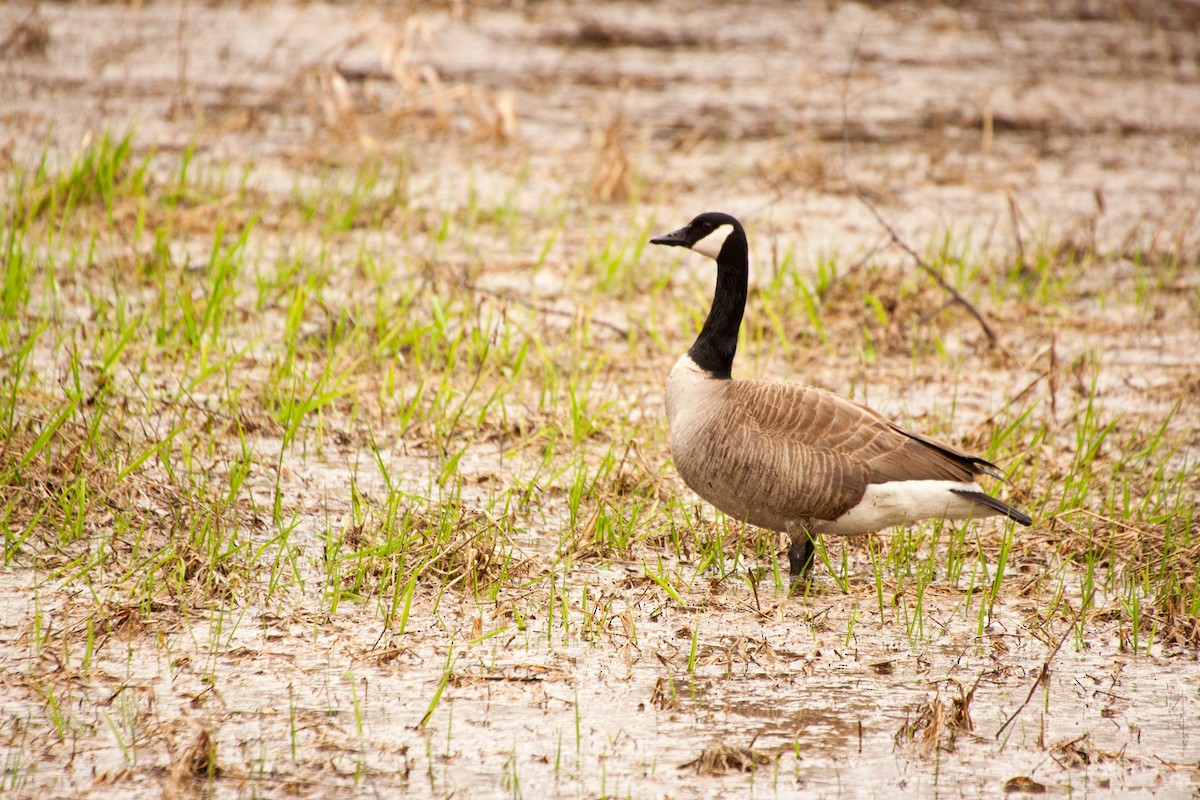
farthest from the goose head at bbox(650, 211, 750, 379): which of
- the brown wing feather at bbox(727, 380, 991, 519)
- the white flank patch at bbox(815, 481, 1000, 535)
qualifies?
the white flank patch at bbox(815, 481, 1000, 535)

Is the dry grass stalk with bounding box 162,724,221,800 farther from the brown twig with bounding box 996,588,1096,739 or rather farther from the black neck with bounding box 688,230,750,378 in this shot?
the black neck with bounding box 688,230,750,378

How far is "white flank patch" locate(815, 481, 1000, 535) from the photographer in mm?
4574

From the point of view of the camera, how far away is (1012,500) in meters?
5.60

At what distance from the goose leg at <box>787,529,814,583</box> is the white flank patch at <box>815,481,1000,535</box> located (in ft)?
0.55

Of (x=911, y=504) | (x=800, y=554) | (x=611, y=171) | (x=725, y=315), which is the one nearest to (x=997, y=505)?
(x=911, y=504)

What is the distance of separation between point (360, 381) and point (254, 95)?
6254 mm

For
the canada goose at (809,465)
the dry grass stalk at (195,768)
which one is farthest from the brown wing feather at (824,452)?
the dry grass stalk at (195,768)

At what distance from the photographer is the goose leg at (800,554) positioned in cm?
482

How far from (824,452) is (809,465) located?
0.29 ft

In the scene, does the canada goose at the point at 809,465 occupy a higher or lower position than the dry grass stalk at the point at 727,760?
higher

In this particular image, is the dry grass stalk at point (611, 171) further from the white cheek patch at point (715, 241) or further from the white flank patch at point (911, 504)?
the white flank patch at point (911, 504)

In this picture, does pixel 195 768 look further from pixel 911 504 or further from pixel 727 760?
pixel 911 504

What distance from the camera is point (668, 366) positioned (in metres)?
7.11

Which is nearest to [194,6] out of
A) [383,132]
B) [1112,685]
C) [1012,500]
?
[383,132]
